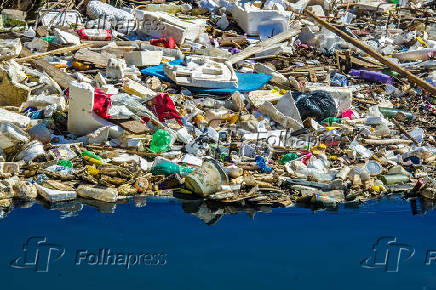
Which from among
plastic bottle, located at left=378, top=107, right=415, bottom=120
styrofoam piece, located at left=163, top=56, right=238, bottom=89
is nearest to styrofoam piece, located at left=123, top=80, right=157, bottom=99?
styrofoam piece, located at left=163, top=56, right=238, bottom=89

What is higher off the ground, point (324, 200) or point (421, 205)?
point (324, 200)

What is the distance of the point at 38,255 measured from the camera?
504 centimetres

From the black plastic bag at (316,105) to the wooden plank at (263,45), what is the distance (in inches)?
54.9

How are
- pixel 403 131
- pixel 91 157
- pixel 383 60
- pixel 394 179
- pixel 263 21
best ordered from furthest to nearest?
pixel 263 21 < pixel 383 60 < pixel 403 131 < pixel 394 179 < pixel 91 157

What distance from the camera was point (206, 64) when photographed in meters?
8.28

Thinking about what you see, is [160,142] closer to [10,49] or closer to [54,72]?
[54,72]

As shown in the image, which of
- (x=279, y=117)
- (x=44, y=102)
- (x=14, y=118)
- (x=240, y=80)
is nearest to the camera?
(x=14, y=118)

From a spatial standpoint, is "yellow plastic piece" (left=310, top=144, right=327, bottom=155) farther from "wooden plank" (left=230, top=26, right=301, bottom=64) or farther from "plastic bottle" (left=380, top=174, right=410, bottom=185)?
"wooden plank" (left=230, top=26, right=301, bottom=64)

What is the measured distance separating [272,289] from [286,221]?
3.23 ft

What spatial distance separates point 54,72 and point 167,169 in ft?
7.96

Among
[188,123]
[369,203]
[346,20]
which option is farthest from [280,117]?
[346,20]

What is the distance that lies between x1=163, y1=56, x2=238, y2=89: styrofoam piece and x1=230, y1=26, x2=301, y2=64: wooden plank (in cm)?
49

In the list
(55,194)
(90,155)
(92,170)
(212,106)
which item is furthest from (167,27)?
(55,194)

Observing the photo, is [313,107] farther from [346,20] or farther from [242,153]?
[346,20]
